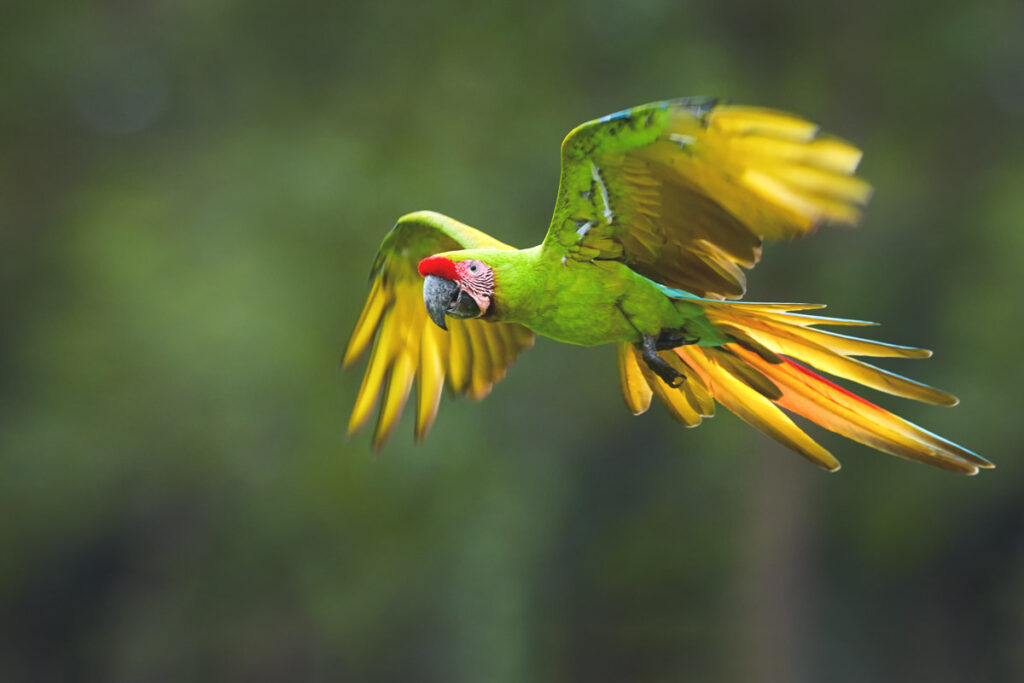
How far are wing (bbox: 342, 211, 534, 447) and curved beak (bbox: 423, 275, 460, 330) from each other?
596mm

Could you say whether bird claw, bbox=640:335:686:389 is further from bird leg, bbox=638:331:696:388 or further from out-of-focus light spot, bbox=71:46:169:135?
out-of-focus light spot, bbox=71:46:169:135

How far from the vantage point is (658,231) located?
7.62 ft

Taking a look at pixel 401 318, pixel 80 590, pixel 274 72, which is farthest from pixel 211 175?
pixel 401 318

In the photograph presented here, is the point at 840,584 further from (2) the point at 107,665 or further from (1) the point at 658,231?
(1) the point at 658,231

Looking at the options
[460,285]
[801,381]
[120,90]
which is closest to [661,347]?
[801,381]

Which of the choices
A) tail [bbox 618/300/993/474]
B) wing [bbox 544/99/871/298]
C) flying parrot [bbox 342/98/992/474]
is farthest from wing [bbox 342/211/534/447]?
wing [bbox 544/99/871/298]

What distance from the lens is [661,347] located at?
243 cm

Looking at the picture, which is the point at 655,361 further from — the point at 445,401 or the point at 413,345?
the point at 445,401

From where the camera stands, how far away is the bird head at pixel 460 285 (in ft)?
7.49

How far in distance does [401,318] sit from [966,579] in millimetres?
8573

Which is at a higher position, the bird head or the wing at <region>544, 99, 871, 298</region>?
the wing at <region>544, 99, 871, 298</region>

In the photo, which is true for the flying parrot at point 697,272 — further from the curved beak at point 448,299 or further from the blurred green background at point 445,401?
the blurred green background at point 445,401

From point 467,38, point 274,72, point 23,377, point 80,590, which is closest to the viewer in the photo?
point 467,38

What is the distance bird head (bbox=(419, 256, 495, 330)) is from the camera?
228 cm
